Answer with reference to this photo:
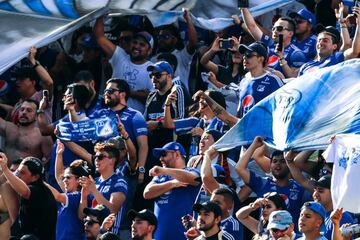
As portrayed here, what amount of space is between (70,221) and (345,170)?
3506 mm

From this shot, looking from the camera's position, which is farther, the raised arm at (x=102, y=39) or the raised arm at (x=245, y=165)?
the raised arm at (x=102, y=39)

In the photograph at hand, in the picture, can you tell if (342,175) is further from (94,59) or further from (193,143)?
(94,59)

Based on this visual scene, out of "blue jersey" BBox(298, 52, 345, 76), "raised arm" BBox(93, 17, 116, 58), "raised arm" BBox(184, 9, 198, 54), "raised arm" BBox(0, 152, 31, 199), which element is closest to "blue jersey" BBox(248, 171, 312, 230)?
"blue jersey" BBox(298, 52, 345, 76)

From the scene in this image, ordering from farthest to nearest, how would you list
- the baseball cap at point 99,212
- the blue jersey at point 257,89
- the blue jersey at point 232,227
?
the blue jersey at point 257,89
the baseball cap at point 99,212
the blue jersey at point 232,227

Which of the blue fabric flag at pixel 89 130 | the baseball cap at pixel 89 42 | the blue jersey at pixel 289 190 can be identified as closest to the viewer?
the blue jersey at pixel 289 190

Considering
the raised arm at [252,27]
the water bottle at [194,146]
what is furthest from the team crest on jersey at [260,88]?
the raised arm at [252,27]

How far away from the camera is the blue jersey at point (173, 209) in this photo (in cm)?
1620

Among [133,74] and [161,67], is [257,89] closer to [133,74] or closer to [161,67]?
[161,67]

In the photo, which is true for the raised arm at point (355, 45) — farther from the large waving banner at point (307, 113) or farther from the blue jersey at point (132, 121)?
the blue jersey at point (132, 121)

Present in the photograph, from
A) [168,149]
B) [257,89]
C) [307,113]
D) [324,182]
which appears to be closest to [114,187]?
[168,149]

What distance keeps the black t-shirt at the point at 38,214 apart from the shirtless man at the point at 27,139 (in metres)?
2.49

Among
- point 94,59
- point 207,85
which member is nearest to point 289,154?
point 207,85

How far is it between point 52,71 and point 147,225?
521 cm

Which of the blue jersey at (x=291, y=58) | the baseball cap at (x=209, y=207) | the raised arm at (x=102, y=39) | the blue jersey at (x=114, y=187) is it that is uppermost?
the raised arm at (x=102, y=39)
